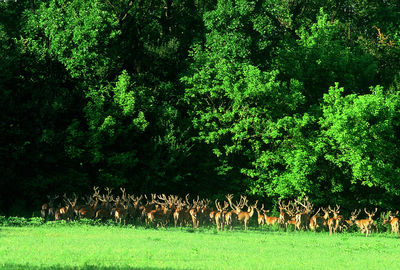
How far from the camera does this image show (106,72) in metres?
41.3

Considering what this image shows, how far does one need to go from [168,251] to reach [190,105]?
86.4 feet

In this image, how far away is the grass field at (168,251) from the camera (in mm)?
16422

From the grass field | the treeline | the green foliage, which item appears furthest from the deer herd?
the treeline

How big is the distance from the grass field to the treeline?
1236 centimetres

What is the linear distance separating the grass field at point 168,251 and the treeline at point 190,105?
12.4 metres

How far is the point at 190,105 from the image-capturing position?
45.3 meters

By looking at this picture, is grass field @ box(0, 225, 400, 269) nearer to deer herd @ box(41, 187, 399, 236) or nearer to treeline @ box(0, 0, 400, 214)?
deer herd @ box(41, 187, 399, 236)

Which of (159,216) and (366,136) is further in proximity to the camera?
(366,136)

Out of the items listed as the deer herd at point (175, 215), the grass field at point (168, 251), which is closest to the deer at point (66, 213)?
the deer herd at point (175, 215)

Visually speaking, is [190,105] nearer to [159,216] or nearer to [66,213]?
[159,216]

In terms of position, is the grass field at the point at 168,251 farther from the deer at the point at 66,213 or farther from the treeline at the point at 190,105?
the treeline at the point at 190,105

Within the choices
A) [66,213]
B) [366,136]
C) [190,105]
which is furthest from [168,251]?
[190,105]

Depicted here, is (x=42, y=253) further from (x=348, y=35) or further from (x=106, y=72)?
(x=348, y=35)

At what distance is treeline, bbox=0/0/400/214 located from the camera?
129ft
